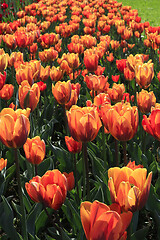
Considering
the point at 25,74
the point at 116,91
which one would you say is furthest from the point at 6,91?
the point at 116,91

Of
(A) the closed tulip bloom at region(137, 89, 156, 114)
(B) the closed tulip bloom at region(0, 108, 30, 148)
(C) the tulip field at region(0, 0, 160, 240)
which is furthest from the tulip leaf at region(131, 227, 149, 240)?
(A) the closed tulip bloom at region(137, 89, 156, 114)

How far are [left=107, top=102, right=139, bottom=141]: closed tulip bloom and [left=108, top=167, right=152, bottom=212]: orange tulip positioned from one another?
0.40m

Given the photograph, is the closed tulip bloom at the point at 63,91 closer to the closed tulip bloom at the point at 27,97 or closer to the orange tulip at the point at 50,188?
the closed tulip bloom at the point at 27,97

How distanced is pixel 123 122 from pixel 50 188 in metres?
0.44

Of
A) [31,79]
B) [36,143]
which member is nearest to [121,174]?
[36,143]

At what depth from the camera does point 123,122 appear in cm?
137

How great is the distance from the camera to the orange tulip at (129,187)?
37.8 inches

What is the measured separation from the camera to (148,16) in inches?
477

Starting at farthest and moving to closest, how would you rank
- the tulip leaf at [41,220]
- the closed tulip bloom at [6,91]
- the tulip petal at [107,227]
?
the closed tulip bloom at [6,91] < the tulip leaf at [41,220] < the tulip petal at [107,227]

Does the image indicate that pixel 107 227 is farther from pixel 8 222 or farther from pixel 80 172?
pixel 80 172

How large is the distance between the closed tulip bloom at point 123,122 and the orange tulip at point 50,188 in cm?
37

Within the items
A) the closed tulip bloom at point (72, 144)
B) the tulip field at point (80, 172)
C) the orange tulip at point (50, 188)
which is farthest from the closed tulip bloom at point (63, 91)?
the orange tulip at point (50, 188)

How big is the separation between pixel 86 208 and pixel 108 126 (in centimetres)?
69

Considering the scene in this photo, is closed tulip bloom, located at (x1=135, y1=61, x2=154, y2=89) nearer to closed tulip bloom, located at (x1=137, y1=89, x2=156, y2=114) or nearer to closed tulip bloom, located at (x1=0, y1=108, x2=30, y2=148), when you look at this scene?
closed tulip bloom, located at (x1=137, y1=89, x2=156, y2=114)
